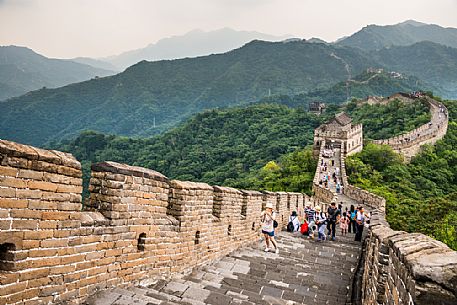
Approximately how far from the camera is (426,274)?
1.92 metres

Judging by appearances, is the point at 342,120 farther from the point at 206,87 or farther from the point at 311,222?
the point at 206,87

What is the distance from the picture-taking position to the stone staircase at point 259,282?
4582mm

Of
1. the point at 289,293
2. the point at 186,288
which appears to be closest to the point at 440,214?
the point at 289,293

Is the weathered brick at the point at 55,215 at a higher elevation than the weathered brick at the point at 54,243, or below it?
higher

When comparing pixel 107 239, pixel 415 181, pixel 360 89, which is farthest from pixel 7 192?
pixel 360 89

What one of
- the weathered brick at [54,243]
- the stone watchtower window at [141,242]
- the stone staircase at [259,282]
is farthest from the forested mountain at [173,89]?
the weathered brick at [54,243]

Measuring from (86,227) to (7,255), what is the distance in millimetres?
826

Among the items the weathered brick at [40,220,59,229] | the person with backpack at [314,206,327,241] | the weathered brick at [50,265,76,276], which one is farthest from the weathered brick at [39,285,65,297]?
the person with backpack at [314,206,327,241]

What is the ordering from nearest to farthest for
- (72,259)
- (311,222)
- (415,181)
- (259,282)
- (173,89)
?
1. (72,259)
2. (259,282)
3. (311,222)
4. (415,181)
5. (173,89)

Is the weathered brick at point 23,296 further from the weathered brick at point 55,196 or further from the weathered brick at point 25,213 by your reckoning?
the weathered brick at point 55,196

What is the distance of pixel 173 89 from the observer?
517 ft

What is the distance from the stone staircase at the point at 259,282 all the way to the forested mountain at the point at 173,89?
108055mm

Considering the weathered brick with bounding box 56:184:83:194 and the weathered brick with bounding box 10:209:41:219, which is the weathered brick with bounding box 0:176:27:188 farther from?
the weathered brick with bounding box 56:184:83:194

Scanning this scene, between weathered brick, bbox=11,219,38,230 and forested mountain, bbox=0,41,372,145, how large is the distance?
112 m
